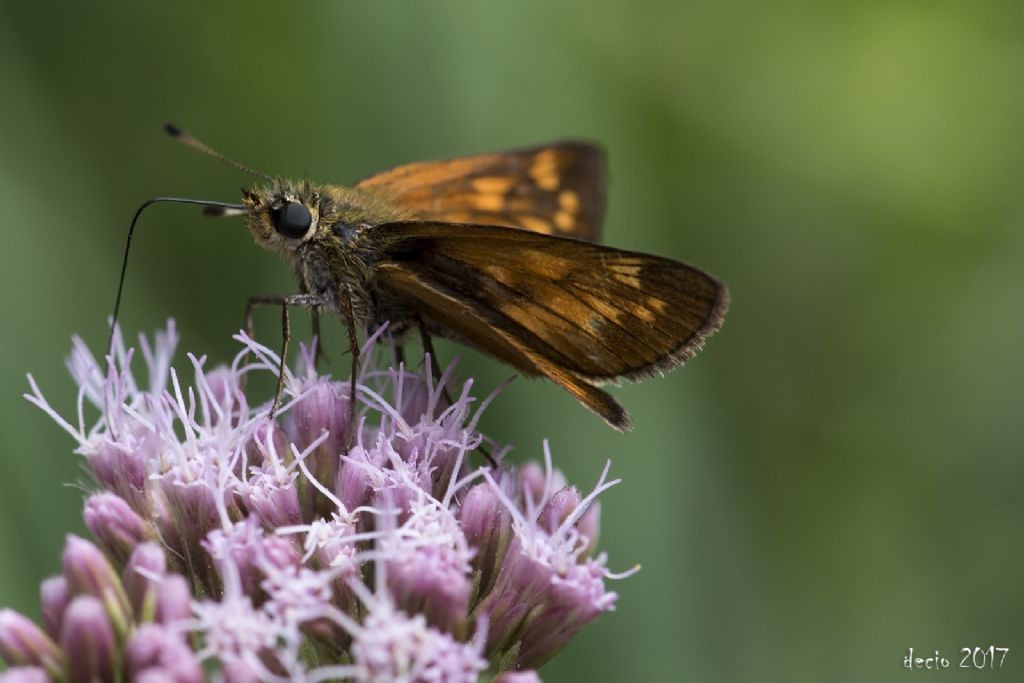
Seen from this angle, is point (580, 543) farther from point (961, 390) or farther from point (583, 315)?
point (961, 390)

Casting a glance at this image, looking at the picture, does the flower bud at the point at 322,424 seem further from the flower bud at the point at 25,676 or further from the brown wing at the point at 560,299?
the flower bud at the point at 25,676

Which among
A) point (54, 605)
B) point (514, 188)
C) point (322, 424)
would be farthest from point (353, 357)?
point (514, 188)

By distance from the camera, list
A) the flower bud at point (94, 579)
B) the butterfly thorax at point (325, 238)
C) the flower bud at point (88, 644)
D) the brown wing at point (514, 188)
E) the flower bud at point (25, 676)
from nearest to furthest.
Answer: the flower bud at point (25, 676) → the flower bud at point (88, 644) → the flower bud at point (94, 579) → the butterfly thorax at point (325, 238) → the brown wing at point (514, 188)

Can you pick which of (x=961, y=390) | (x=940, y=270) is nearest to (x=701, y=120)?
(x=940, y=270)

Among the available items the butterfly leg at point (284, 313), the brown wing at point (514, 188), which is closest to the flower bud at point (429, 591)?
the butterfly leg at point (284, 313)

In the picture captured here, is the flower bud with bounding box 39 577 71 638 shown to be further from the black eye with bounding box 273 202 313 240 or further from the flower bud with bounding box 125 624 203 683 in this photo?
the black eye with bounding box 273 202 313 240

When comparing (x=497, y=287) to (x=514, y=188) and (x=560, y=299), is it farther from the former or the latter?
(x=514, y=188)
